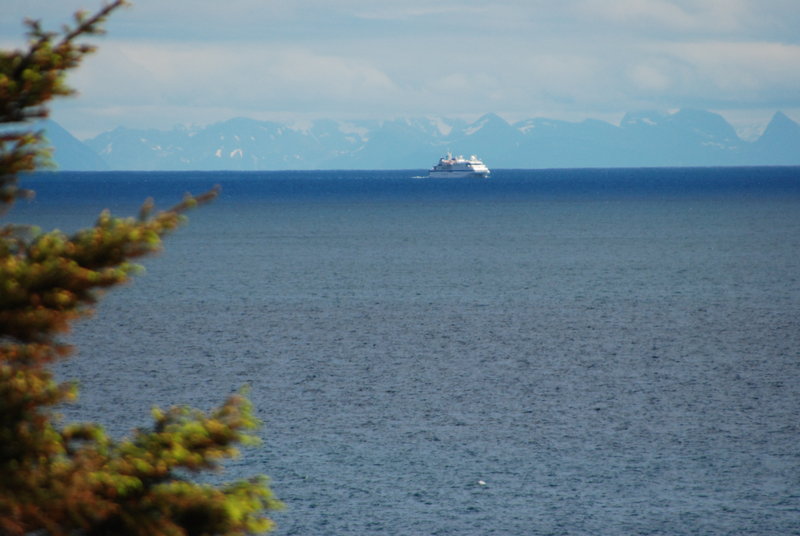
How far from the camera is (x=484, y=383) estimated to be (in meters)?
19.0

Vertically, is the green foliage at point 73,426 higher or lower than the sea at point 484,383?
higher

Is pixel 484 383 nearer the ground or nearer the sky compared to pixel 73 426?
nearer the ground

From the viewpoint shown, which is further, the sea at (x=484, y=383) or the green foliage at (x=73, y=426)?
the sea at (x=484, y=383)

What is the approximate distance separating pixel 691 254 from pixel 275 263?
786 inches

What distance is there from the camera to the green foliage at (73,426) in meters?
4.09

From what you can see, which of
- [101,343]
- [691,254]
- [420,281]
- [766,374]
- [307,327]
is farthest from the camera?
[691,254]

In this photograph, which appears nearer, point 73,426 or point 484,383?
point 73,426

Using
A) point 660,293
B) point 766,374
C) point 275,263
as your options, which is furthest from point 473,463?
point 275,263

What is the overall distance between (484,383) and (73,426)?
14.9 m

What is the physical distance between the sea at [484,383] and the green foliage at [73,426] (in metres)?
4.24

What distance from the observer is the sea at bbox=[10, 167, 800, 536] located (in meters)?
12.3

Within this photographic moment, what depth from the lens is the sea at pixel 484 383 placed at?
12.3 metres

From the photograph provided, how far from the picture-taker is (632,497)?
12414 millimetres

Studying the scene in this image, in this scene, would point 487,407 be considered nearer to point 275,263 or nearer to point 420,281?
point 420,281
